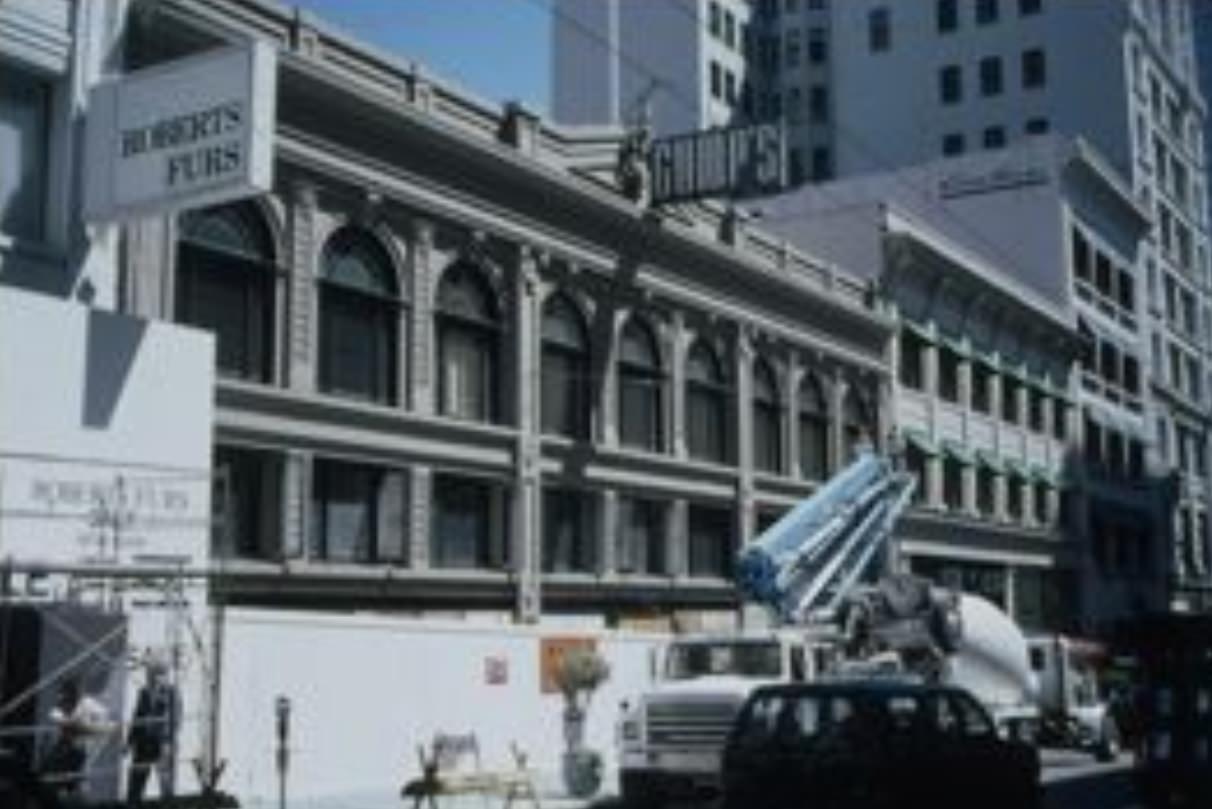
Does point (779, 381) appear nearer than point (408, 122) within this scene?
No

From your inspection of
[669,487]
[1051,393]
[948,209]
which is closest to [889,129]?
[948,209]

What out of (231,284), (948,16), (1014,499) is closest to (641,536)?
(231,284)

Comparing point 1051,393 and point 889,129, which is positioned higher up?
point 889,129

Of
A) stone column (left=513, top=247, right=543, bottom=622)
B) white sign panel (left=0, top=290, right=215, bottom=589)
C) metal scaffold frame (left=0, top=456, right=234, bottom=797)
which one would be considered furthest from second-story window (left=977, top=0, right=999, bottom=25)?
metal scaffold frame (left=0, top=456, right=234, bottom=797)

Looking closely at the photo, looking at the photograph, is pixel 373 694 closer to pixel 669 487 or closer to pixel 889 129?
pixel 669 487

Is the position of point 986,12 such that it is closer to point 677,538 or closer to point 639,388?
point 639,388

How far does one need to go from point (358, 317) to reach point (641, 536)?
33.6ft

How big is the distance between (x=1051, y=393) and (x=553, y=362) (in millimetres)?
33630

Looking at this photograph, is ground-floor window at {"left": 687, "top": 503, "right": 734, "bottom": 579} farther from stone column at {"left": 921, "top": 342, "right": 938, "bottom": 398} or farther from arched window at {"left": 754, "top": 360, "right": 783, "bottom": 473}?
stone column at {"left": 921, "top": 342, "right": 938, "bottom": 398}

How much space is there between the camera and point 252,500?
2897 centimetres

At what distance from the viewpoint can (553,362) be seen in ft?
121

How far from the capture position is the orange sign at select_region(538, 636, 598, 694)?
2984 centimetres

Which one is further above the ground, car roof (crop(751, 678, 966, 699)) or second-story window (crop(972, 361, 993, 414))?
second-story window (crop(972, 361, 993, 414))

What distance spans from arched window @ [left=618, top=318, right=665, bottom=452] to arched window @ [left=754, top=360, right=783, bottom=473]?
4.62 metres
